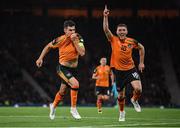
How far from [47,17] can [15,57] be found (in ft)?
17.2

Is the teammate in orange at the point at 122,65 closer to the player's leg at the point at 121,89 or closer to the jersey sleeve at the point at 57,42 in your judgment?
the player's leg at the point at 121,89

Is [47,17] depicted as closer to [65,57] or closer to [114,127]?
[65,57]

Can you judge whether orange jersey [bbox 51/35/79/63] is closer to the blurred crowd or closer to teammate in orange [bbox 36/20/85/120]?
teammate in orange [bbox 36/20/85/120]

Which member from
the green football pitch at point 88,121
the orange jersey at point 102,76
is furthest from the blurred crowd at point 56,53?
the green football pitch at point 88,121

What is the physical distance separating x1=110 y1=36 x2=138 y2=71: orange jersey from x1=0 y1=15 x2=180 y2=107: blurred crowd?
21.6 m

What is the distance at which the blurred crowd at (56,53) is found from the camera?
1569 inches

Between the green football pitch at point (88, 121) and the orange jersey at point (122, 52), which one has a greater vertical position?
the orange jersey at point (122, 52)

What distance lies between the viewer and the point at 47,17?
4619 centimetres

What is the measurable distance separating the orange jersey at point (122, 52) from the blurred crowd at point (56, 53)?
21568 millimetres

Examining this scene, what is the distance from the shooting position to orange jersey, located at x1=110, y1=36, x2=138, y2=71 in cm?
1616

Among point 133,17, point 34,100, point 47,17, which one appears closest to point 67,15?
point 47,17

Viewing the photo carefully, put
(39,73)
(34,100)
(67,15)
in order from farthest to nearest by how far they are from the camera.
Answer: (67,15)
(39,73)
(34,100)

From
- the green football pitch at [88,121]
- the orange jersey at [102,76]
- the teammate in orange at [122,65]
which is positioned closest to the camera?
the green football pitch at [88,121]

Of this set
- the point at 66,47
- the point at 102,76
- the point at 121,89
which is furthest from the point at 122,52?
the point at 102,76
